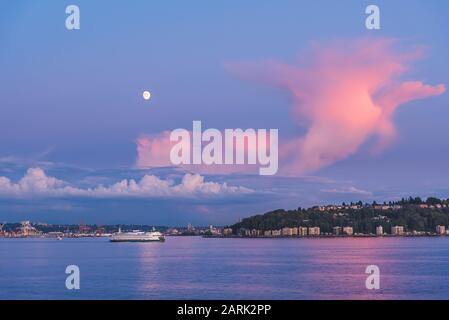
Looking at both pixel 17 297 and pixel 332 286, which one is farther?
pixel 332 286
